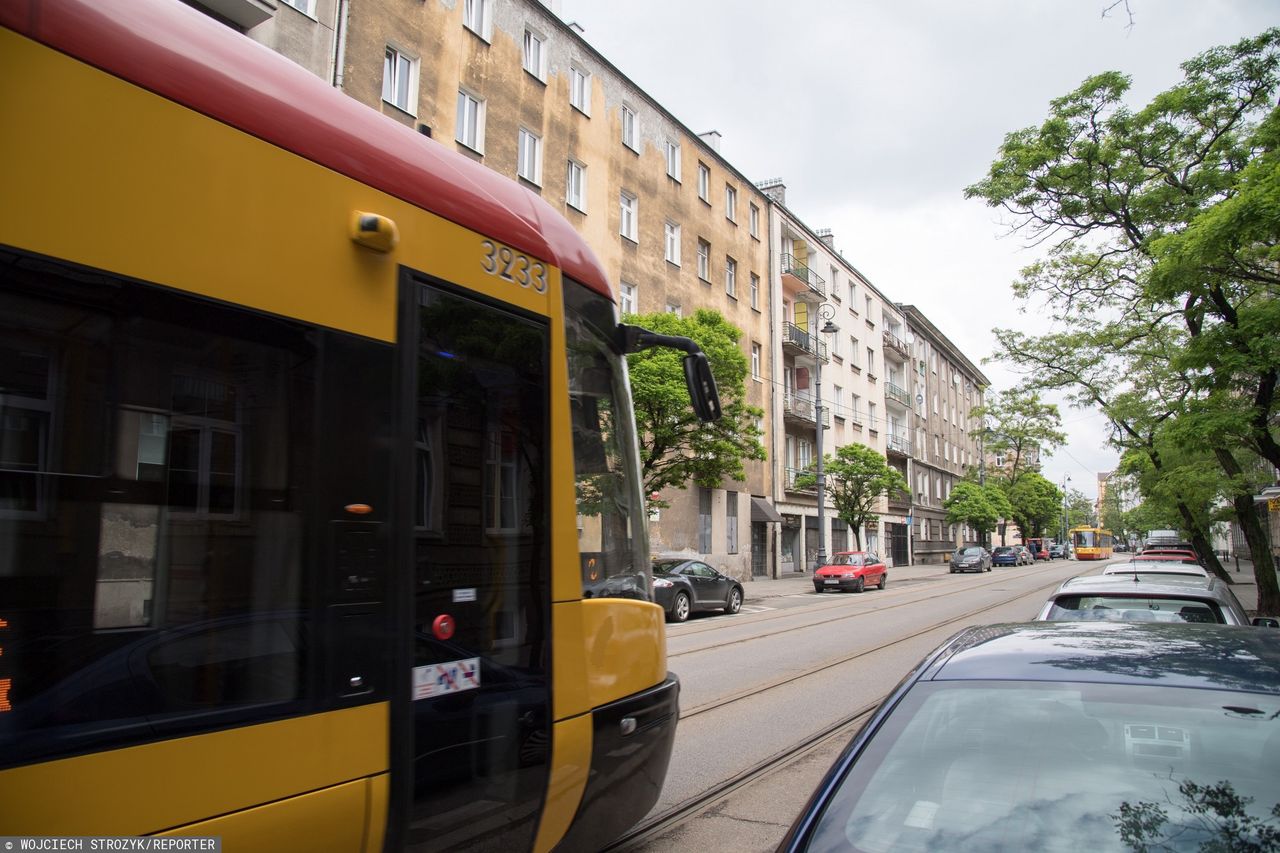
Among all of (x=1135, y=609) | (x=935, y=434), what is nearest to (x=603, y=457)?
(x=1135, y=609)

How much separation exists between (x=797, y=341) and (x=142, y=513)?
1382 inches

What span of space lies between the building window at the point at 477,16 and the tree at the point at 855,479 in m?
20.7

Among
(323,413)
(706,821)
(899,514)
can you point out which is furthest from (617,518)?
(899,514)

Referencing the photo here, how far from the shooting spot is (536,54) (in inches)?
854

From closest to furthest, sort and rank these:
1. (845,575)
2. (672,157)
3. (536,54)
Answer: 1. (536,54)
2. (845,575)
3. (672,157)

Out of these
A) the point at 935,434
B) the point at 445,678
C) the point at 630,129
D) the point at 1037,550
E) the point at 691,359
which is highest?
the point at 630,129

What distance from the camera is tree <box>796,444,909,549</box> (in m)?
32.9

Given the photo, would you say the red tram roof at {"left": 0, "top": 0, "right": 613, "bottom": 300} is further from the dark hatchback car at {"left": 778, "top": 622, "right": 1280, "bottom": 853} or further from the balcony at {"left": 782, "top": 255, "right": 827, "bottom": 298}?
the balcony at {"left": 782, "top": 255, "right": 827, "bottom": 298}

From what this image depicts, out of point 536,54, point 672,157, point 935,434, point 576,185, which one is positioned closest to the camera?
point 536,54

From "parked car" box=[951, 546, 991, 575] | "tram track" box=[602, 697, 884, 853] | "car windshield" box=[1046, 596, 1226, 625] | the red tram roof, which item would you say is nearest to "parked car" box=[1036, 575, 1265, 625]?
"car windshield" box=[1046, 596, 1226, 625]

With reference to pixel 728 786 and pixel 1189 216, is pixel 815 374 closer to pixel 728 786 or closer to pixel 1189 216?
pixel 1189 216

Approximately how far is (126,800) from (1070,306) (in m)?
19.1

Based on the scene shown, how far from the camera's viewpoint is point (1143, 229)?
49.5 ft

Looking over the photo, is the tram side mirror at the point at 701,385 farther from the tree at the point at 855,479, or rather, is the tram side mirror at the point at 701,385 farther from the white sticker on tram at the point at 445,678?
the tree at the point at 855,479
